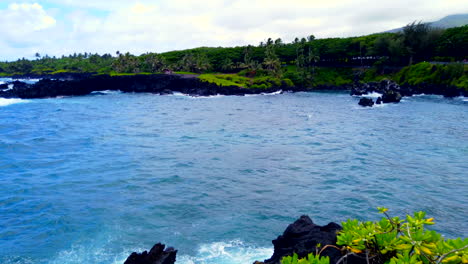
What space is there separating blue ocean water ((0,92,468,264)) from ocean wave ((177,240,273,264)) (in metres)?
0.06

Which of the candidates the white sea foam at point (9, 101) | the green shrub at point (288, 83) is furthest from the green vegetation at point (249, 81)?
the white sea foam at point (9, 101)

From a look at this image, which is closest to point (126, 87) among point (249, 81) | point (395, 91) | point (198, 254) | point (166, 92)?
point (166, 92)

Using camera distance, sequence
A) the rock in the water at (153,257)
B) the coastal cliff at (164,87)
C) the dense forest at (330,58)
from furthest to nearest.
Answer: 1. the dense forest at (330,58)
2. the coastal cliff at (164,87)
3. the rock in the water at (153,257)

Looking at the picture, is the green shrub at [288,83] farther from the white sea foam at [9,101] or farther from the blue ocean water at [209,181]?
the white sea foam at [9,101]

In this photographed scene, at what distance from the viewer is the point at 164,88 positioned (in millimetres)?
107000

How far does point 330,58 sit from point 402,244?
129711 millimetres

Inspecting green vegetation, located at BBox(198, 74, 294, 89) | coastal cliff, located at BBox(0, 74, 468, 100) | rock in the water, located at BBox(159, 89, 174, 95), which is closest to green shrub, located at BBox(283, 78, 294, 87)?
green vegetation, located at BBox(198, 74, 294, 89)

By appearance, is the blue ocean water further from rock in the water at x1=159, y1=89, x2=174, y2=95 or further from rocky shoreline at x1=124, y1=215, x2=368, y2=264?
rock in the water at x1=159, y1=89, x2=174, y2=95

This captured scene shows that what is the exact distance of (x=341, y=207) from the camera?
22.4 m

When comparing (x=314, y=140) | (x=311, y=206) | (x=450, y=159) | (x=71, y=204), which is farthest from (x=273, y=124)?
(x=71, y=204)

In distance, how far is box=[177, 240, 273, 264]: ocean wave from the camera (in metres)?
16.6

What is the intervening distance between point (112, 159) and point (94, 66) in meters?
148

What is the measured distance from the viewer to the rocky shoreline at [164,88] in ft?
285

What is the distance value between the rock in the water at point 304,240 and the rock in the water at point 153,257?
13.1ft
